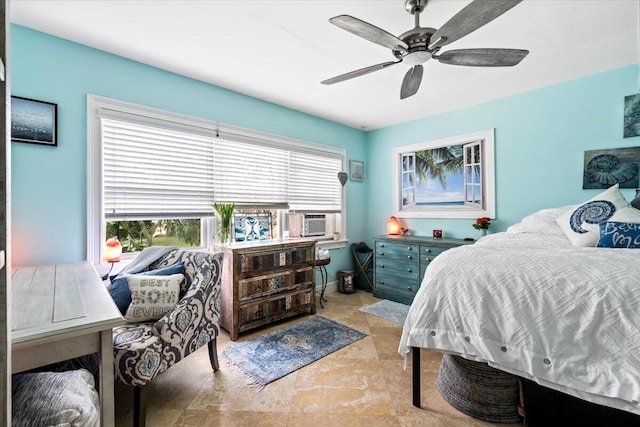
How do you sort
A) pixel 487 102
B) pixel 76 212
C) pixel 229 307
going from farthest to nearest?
pixel 487 102
pixel 229 307
pixel 76 212

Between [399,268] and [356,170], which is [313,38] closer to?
[356,170]

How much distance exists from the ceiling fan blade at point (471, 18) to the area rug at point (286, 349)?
2.37m

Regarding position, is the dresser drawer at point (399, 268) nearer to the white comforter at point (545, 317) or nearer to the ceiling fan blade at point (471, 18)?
the white comforter at point (545, 317)

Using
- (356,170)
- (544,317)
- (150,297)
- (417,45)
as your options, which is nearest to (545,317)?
(544,317)

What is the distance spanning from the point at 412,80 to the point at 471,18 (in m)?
0.71

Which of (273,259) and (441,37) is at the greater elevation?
(441,37)

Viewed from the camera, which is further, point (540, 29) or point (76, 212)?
point (76, 212)

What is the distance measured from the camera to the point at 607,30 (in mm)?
2043

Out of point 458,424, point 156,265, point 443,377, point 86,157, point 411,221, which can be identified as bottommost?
point 458,424

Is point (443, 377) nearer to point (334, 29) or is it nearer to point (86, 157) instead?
point (334, 29)

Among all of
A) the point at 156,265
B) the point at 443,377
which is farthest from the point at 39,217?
the point at 443,377

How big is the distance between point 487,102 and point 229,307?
370 cm

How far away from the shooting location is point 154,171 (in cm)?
259

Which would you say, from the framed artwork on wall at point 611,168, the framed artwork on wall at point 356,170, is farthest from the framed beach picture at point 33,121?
the framed artwork on wall at point 611,168
